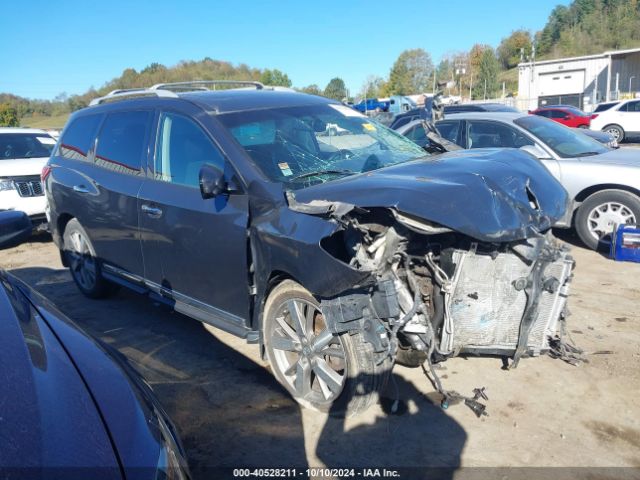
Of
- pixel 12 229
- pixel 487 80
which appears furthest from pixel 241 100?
pixel 487 80

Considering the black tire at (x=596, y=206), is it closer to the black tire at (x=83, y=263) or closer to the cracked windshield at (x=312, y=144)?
the cracked windshield at (x=312, y=144)

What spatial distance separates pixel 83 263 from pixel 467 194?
4.19 meters

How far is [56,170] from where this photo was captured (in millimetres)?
5484

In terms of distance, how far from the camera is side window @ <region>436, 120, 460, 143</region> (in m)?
7.48

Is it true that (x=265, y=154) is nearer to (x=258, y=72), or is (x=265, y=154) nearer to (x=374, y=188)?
(x=374, y=188)

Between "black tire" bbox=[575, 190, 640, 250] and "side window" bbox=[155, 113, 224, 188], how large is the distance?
16.0 feet

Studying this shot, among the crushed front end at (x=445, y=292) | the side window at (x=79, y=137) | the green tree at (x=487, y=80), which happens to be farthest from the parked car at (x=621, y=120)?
the green tree at (x=487, y=80)

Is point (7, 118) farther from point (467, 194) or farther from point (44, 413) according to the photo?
point (44, 413)

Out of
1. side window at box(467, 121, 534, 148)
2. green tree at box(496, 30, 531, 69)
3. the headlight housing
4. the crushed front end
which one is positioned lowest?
the crushed front end

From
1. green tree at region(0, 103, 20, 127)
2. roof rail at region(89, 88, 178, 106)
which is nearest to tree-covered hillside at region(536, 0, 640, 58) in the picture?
green tree at region(0, 103, 20, 127)

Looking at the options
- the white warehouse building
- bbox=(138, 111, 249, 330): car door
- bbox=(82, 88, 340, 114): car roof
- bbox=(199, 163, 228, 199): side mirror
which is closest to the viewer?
bbox=(199, 163, 228, 199): side mirror

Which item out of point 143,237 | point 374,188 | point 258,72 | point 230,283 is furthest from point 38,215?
point 258,72

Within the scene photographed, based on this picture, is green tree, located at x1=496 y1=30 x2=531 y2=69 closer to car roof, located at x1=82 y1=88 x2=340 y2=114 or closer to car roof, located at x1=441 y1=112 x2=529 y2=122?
car roof, located at x1=441 y1=112 x2=529 y2=122

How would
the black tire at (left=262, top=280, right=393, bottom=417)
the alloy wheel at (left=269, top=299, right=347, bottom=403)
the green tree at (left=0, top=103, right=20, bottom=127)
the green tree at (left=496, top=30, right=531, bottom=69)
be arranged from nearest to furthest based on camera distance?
the black tire at (left=262, top=280, right=393, bottom=417) → the alloy wheel at (left=269, top=299, right=347, bottom=403) → the green tree at (left=0, top=103, right=20, bottom=127) → the green tree at (left=496, top=30, right=531, bottom=69)
